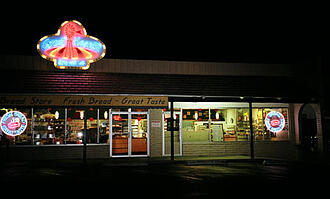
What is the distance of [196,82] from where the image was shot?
14875 millimetres

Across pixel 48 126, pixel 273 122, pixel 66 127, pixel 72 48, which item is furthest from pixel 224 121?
pixel 48 126

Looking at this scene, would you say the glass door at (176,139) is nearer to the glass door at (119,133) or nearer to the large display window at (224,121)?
the large display window at (224,121)

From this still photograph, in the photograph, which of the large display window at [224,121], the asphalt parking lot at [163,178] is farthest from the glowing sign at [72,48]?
the large display window at [224,121]

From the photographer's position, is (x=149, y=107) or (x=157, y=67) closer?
(x=149, y=107)

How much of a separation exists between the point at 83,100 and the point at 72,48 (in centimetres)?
242

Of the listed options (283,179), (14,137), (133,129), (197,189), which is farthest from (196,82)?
(14,137)

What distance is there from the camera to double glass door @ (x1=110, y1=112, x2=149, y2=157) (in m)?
15.3

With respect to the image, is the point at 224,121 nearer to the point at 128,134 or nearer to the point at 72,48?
the point at 128,134

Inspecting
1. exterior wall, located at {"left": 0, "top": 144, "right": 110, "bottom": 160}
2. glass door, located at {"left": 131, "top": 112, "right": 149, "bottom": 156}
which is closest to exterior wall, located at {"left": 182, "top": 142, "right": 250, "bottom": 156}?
glass door, located at {"left": 131, "top": 112, "right": 149, "bottom": 156}

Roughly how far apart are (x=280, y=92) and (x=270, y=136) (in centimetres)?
285

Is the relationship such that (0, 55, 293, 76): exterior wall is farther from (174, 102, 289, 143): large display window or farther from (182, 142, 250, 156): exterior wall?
(182, 142, 250, 156): exterior wall

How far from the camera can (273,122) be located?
1493 centimetres

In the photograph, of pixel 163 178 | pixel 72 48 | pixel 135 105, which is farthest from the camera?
pixel 135 105

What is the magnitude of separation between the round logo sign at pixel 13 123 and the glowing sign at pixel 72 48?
315cm
